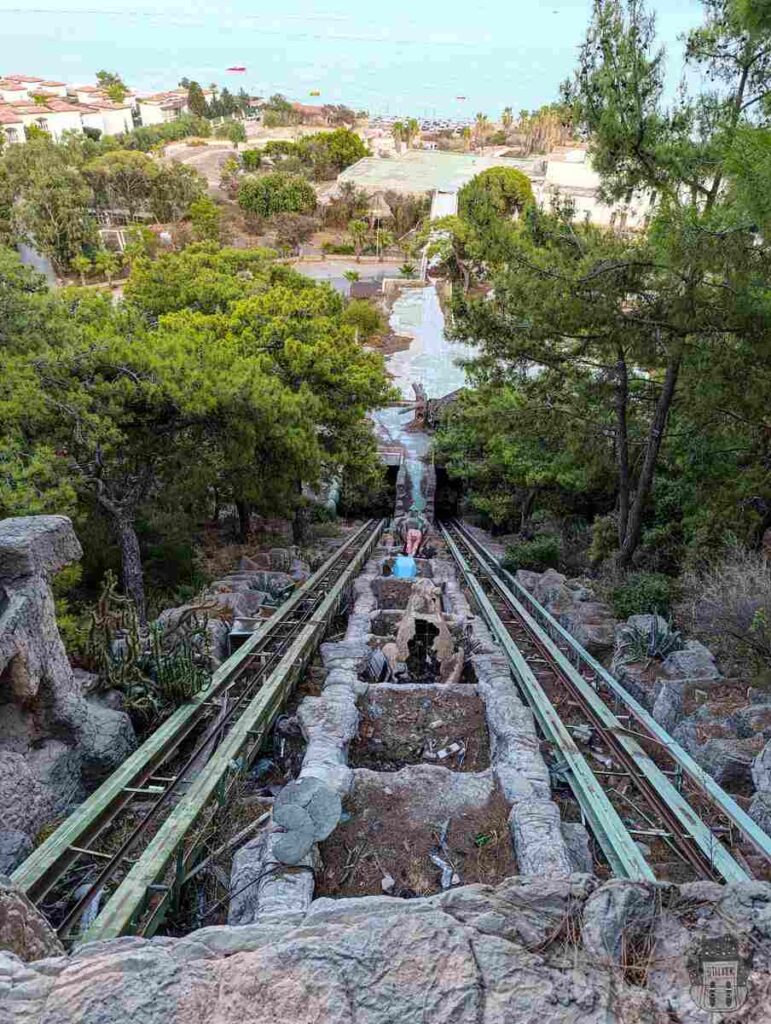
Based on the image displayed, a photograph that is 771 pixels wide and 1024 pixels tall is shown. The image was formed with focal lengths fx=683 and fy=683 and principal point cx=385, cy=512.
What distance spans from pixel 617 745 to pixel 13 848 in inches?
229

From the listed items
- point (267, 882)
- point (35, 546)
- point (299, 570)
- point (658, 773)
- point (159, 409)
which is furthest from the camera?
point (299, 570)

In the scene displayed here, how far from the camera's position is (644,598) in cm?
1152

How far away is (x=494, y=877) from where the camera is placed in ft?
17.7

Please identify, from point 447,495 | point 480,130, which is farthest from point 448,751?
point 480,130

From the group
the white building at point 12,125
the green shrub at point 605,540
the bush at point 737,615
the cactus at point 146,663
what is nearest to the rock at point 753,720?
the bush at point 737,615

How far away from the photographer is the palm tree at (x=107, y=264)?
4750 centimetres

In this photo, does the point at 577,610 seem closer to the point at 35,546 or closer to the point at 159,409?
the point at 159,409

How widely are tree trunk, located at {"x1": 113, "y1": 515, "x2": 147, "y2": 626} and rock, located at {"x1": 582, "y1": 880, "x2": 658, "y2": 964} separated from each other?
908 centimetres

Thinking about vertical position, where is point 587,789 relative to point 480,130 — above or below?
below

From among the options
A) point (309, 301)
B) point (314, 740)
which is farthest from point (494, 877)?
point (309, 301)

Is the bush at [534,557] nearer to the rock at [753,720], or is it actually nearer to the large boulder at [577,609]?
the large boulder at [577,609]

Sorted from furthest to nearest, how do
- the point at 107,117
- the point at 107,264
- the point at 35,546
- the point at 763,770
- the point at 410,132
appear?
the point at 107,117, the point at 410,132, the point at 107,264, the point at 763,770, the point at 35,546

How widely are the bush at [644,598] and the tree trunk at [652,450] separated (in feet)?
5.16

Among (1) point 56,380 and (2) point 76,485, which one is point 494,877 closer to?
(2) point 76,485
